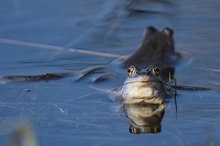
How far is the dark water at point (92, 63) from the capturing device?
3.80 m

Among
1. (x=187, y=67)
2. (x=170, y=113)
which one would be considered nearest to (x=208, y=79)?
(x=187, y=67)

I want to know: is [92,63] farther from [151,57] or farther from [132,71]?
[132,71]

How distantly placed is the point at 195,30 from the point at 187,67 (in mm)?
769

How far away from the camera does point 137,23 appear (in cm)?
633

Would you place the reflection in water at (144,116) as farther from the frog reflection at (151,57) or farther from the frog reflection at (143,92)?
the frog reflection at (151,57)

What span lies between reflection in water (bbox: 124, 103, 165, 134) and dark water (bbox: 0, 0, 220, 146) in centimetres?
5

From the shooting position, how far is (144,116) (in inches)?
169

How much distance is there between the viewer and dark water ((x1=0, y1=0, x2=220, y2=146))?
380 centimetres

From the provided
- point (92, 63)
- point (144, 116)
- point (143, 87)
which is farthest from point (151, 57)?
point (144, 116)

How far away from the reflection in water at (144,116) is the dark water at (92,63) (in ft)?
0.15

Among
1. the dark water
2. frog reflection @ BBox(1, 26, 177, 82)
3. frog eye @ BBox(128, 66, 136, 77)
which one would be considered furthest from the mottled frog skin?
frog reflection @ BBox(1, 26, 177, 82)

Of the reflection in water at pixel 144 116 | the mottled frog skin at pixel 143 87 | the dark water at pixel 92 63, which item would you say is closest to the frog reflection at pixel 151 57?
the dark water at pixel 92 63

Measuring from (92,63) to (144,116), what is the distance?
4.01 feet

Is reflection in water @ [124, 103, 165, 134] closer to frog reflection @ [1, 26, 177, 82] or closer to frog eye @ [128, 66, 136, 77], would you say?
frog eye @ [128, 66, 136, 77]
